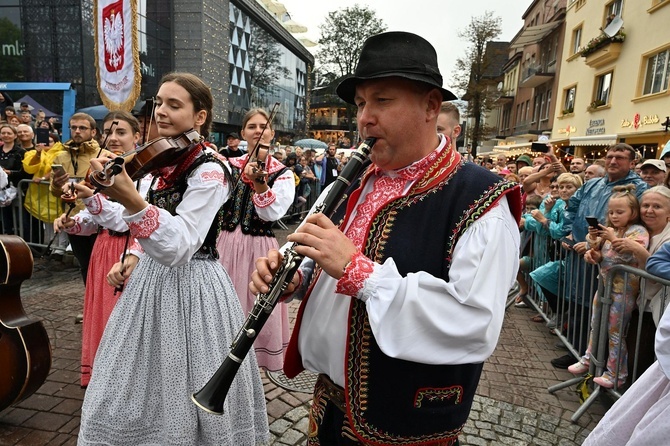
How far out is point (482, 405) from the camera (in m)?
3.53

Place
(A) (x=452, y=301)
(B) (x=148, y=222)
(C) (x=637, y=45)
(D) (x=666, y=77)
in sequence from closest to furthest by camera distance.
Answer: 1. (A) (x=452, y=301)
2. (B) (x=148, y=222)
3. (D) (x=666, y=77)
4. (C) (x=637, y=45)

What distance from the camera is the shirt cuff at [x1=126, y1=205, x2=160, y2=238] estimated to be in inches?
77.5

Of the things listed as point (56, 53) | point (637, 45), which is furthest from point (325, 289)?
point (56, 53)

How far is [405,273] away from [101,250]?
9.85 feet

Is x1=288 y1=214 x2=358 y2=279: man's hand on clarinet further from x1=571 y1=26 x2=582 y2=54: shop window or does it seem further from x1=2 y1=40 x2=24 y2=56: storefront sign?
x1=571 y1=26 x2=582 y2=54: shop window

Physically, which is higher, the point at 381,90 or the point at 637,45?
the point at 637,45

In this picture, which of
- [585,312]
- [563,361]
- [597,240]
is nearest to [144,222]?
[597,240]

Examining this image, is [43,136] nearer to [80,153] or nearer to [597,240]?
[80,153]

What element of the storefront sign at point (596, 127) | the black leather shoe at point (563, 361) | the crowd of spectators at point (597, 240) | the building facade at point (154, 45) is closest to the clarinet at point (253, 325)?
the crowd of spectators at point (597, 240)

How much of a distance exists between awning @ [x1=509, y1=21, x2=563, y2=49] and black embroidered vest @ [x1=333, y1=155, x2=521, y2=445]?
29.1m

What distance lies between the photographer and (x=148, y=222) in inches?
78.6

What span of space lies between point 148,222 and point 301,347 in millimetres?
879

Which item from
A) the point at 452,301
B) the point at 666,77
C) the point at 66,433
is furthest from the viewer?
the point at 666,77

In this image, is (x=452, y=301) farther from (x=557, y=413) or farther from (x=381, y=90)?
(x=557, y=413)
